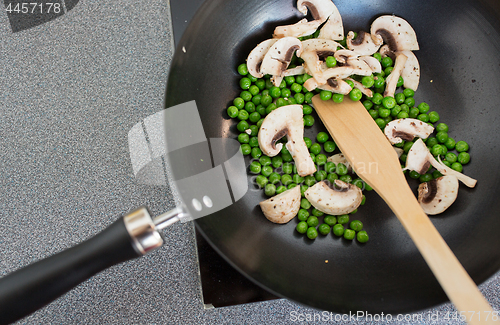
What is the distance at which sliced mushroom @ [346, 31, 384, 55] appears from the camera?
1.68 meters

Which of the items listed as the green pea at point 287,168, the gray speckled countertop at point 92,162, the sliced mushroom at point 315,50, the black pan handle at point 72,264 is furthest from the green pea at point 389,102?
the black pan handle at point 72,264

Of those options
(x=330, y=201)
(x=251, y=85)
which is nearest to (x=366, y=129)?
(x=330, y=201)

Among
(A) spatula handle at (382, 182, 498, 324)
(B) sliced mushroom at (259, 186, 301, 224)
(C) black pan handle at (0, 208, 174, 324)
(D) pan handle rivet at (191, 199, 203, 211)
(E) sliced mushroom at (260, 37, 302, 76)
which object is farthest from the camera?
(E) sliced mushroom at (260, 37, 302, 76)

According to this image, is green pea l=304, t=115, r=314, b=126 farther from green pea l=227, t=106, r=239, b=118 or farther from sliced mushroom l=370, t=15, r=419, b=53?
sliced mushroom l=370, t=15, r=419, b=53

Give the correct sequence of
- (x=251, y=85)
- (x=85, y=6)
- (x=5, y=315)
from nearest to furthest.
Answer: (x=5, y=315), (x=251, y=85), (x=85, y=6)

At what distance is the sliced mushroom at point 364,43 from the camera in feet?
5.50

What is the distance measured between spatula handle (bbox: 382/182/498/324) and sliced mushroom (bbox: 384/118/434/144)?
344 millimetres

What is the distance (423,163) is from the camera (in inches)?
60.0

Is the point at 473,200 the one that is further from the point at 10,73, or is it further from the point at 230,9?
the point at 10,73

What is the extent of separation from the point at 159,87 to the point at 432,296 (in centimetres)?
160

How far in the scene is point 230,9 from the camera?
4.75 feet

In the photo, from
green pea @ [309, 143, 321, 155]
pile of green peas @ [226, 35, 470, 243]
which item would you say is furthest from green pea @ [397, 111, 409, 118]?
green pea @ [309, 143, 321, 155]

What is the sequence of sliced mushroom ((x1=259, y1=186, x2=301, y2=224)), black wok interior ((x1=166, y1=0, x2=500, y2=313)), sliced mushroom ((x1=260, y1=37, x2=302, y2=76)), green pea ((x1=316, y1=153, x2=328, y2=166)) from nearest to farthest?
black wok interior ((x1=166, y1=0, x2=500, y2=313))
sliced mushroom ((x1=259, y1=186, x2=301, y2=224))
sliced mushroom ((x1=260, y1=37, x2=302, y2=76))
green pea ((x1=316, y1=153, x2=328, y2=166))

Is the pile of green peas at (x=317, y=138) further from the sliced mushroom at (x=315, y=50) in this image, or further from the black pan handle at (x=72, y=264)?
the black pan handle at (x=72, y=264)
